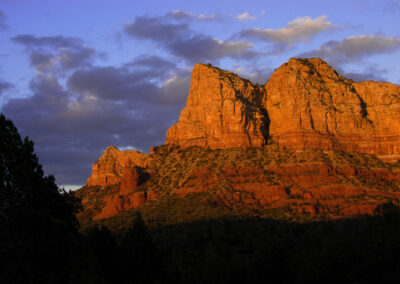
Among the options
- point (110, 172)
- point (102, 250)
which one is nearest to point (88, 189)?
point (110, 172)

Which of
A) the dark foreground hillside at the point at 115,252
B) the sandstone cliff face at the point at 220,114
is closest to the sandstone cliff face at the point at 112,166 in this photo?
the sandstone cliff face at the point at 220,114

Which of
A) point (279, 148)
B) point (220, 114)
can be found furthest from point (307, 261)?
point (220, 114)

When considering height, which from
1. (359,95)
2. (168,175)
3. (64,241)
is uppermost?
(359,95)

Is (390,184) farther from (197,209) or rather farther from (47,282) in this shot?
(47,282)

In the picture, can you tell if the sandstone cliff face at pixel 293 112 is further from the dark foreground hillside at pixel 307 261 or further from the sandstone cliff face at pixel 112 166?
the dark foreground hillside at pixel 307 261

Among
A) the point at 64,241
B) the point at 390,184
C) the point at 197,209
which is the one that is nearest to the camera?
the point at 64,241

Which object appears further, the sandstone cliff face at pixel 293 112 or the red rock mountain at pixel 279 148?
the sandstone cliff face at pixel 293 112

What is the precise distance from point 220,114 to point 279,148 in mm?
15593

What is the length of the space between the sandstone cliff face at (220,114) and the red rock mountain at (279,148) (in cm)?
24

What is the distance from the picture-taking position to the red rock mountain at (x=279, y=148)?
349ft

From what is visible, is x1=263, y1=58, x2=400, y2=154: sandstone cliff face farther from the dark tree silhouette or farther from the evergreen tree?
the dark tree silhouette

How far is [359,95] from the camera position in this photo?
449ft

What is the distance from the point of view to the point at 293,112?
127m

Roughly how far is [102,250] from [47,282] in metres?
22.5
